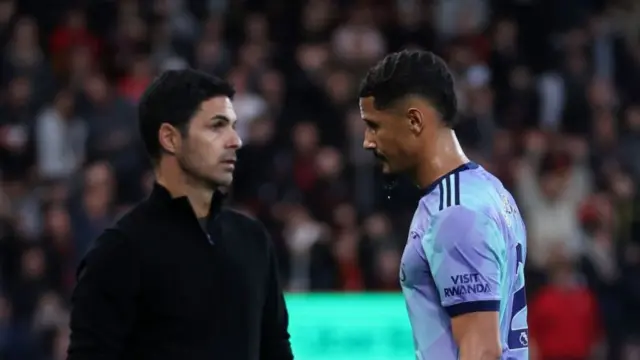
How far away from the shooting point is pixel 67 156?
38.5ft

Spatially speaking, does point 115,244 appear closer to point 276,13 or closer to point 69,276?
point 69,276

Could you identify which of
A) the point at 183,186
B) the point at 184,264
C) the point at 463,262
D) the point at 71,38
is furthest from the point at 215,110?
the point at 71,38

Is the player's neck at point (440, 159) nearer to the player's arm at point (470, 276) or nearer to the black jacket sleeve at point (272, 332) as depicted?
the player's arm at point (470, 276)

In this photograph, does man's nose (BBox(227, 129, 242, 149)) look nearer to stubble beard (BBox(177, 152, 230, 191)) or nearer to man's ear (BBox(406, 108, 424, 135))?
stubble beard (BBox(177, 152, 230, 191))

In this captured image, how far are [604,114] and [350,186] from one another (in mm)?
2546

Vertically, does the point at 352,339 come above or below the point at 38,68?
below

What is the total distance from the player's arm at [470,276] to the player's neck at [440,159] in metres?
0.17

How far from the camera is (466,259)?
363 cm

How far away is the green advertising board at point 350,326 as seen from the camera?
34.1 feet

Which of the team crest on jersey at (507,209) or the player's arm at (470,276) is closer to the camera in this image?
the player's arm at (470,276)

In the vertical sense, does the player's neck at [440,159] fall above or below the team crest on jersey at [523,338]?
above

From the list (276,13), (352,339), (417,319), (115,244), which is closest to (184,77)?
(115,244)

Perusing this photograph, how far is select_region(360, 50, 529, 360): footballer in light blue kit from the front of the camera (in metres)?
3.63

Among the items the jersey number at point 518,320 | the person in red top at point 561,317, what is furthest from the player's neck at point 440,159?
the person in red top at point 561,317
